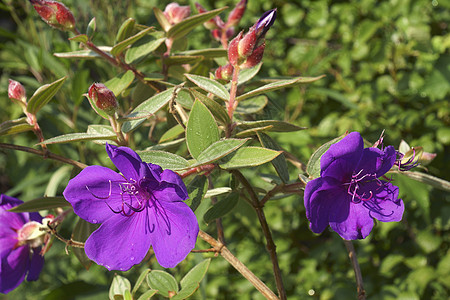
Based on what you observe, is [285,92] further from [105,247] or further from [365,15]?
[105,247]

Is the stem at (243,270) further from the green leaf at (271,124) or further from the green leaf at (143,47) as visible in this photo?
the green leaf at (143,47)

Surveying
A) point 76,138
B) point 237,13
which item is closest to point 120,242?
point 76,138

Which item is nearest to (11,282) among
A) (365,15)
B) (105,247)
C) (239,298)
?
(105,247)

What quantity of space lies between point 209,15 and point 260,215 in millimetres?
332

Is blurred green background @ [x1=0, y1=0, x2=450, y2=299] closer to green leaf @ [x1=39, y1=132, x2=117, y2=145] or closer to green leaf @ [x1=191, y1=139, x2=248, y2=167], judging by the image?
green leaf @ [x1=39, y1=132, x2=117, y2=145]

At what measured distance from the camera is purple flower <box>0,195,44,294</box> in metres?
0.70

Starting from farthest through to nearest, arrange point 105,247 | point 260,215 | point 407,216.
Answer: point 407,216 → point 260,215 → point 105,247

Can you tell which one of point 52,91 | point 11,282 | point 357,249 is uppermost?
point 52,91

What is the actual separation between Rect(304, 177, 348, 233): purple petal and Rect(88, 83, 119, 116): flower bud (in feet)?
0.86

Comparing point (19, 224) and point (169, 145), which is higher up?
point (169, 145)

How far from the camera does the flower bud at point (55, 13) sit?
0.69 m

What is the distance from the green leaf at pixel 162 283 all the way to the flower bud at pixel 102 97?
0.28 meters

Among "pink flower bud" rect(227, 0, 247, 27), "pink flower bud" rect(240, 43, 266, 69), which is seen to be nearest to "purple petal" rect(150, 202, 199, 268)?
"pink flower bud" rect(240, 43, 266, 69)

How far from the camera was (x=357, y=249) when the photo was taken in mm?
1664
